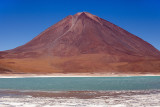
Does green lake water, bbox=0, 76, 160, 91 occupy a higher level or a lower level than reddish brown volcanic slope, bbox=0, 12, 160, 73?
lower

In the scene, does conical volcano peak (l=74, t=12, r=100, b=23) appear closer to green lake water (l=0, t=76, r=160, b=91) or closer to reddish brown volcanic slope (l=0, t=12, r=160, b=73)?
reddish brown volcanic slope (l=0, t=12, r=160, b=73)

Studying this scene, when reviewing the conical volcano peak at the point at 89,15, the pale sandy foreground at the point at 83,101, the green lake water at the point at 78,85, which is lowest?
the pale sandy foreground at the point at 83,101

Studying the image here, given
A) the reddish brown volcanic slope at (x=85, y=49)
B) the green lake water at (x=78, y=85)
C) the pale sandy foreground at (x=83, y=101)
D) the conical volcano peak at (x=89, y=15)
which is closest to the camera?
the pale sandy foreground at (x=83, y=101)

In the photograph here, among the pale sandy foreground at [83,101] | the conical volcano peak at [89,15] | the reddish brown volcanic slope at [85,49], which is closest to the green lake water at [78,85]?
the pale sandy foreground at [83,101]

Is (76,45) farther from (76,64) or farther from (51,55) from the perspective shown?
(76,64)

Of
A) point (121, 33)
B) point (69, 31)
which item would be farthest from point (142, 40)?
point (69, 31)

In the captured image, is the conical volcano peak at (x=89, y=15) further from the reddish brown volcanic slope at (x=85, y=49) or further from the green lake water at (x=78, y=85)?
the green lake water at (x=78, y=85)

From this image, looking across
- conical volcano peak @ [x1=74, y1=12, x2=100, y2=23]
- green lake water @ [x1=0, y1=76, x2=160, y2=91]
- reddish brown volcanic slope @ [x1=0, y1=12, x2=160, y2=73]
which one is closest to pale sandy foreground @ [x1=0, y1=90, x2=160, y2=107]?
green lake water @ [x1=0, y1=76, x2=160, y2=91]

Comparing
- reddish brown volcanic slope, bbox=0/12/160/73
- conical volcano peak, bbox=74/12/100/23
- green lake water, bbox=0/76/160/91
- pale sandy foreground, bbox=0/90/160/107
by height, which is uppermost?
conical volcano peak, bbox=74/12/100/23

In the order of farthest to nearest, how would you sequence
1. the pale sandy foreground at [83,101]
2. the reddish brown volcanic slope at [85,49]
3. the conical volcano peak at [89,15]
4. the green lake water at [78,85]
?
1. the conical volcano peak at [89,15]
2. the reddish brown volcanic slope at [85,49]
3. the green lake water at [78,85]
4. the pale sandy foreground at [83,101]
